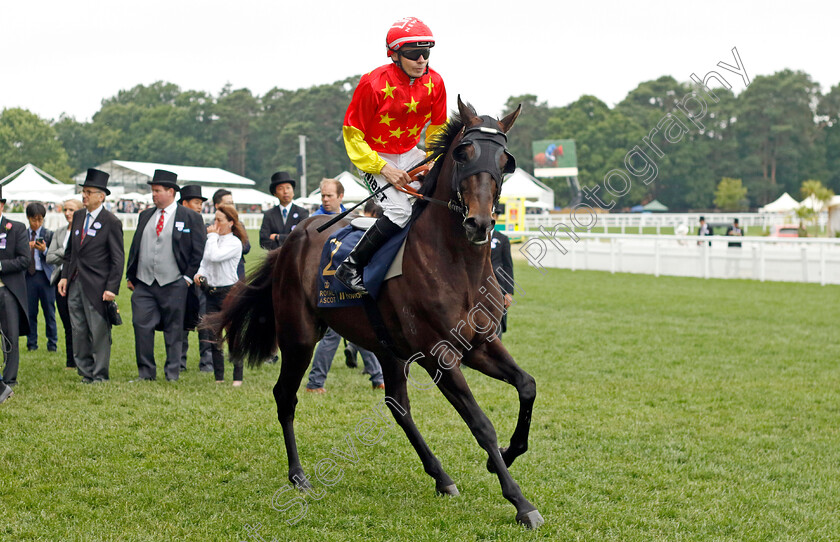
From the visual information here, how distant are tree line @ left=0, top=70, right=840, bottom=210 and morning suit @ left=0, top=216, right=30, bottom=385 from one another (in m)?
60.8

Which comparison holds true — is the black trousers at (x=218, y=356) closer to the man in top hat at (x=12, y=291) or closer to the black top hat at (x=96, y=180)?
the black top hat at (x=96, y=180)

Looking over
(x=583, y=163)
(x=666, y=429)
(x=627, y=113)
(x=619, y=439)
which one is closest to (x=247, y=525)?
(x=619, y=439)

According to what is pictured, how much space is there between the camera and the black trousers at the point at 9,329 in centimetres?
791

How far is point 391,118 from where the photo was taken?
4664 millimetres

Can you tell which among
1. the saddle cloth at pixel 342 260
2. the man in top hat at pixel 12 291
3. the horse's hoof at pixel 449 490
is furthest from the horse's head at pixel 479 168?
the man in top hat at pixel 12 291

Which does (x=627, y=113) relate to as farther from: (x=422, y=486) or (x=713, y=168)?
(x=422, y=486)

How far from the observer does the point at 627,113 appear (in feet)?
264

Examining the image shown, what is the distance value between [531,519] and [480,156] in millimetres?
1969

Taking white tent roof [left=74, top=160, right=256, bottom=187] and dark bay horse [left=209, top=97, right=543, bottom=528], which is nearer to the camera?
dark bay horse [left=209, top=97, right=543, bottom=528]

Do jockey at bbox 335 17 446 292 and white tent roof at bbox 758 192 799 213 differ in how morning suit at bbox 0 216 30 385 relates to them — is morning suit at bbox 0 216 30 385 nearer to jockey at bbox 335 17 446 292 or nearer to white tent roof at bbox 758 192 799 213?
jockey at bbox 335 17 446 292

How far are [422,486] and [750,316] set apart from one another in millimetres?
10794

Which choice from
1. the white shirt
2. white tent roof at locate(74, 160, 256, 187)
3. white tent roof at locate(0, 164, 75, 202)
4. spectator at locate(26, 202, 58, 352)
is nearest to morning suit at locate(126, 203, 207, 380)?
the white shirt

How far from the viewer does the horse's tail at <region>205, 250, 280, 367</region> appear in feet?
19.6

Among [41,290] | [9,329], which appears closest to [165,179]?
[9,329]
